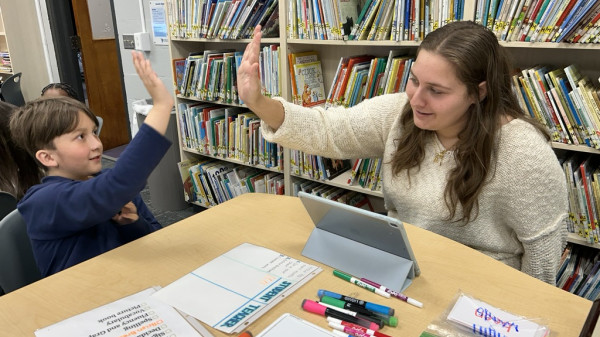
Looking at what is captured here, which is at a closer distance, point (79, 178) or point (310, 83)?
point (79, 178)

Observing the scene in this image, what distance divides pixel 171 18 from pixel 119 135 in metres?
2.49

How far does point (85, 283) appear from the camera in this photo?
100 centimetres

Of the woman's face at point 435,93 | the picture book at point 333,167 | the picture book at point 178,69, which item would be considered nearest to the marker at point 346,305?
the woman's face at point 435,93

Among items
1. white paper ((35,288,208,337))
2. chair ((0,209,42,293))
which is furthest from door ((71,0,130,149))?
white paper ((35,288,208,337))

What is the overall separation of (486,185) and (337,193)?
1299 millimetres

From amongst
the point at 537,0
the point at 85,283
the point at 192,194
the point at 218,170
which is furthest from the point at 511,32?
the point at 192,194

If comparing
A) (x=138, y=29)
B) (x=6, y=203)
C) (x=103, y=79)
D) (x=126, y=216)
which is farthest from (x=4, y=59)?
(x=126, y=216)

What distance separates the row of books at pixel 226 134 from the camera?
267 centimetres

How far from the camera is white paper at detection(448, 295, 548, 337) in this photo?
80 centimetres

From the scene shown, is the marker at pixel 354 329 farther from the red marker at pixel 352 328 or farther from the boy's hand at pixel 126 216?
the boy's hand at pixel 126 216

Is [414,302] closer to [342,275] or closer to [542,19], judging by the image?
[342,275]

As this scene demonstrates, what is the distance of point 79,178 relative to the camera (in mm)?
1335

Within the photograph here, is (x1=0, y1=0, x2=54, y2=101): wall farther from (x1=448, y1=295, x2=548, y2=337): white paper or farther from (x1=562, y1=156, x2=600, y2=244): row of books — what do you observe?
(x1=448, y1=295, x2=548, y2=337): white paper

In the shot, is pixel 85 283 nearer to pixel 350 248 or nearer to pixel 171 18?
pixel 350 248
